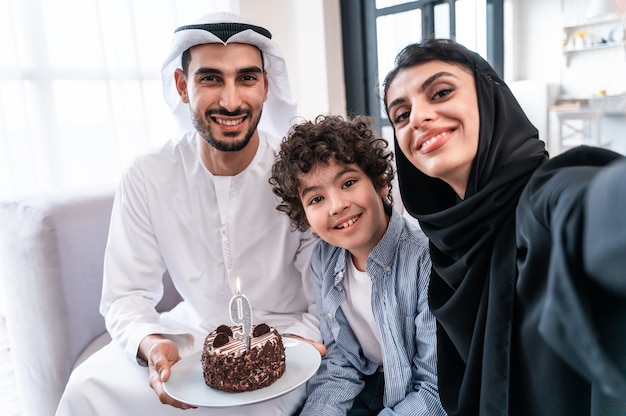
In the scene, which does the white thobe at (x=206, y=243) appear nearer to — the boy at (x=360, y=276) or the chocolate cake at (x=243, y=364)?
the boy at (x=360, y=276)

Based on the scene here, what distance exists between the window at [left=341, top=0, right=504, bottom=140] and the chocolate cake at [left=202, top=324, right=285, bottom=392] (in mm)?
2043

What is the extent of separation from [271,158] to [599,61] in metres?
6.51

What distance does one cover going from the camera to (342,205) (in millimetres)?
1321

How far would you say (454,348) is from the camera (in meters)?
1.13

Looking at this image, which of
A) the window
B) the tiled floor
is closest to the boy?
the window

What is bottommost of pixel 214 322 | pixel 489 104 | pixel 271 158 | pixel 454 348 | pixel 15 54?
pixel 214 322

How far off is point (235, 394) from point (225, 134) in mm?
846

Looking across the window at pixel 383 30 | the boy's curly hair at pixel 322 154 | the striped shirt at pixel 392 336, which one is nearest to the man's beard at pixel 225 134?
the boy's curly hair at pixel 322 154

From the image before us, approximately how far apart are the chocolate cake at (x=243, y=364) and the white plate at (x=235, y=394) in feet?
0.06

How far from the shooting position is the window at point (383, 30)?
291cm

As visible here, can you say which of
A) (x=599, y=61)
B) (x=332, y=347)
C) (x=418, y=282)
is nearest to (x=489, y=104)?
(x=418, y=282)

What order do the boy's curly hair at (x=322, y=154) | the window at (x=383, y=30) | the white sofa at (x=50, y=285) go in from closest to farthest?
the boy's curly hair at (x=322, y=154)
the white sofa at (x=50, y=285)
the window at (x=383, y=30)

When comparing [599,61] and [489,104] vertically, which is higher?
[599,61]

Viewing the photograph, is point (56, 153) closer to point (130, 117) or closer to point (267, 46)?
point (130, 117)
